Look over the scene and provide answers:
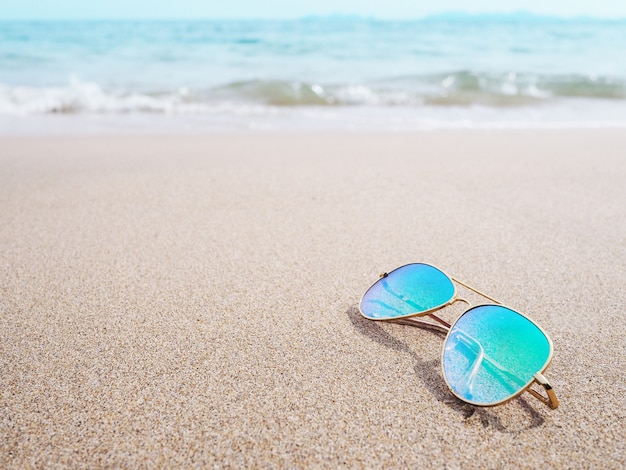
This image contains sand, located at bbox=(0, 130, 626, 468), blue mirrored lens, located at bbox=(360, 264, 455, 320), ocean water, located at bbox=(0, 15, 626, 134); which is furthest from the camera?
ocean water, located at bbox=(0, 15, 626, 134)

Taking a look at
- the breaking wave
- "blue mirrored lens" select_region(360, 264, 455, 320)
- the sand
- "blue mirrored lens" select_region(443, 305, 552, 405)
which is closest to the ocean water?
the breaking wave

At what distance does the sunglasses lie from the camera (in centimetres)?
117

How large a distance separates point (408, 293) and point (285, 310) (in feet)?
1.48

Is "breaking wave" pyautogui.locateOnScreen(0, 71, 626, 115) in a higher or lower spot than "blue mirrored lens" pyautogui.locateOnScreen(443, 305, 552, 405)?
lower

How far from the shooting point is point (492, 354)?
4.16 ft

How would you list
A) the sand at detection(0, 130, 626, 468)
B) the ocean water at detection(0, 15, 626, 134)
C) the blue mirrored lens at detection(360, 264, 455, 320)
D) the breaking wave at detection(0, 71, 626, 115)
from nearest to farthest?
the sand at detection(0, 130, 626, 468), the blue mirrored lens at detection(360, 264, 455, 320), the ocean water at detection(0, 15, 626, 134), the breaking wave at detection(0, 71, 626, 115)

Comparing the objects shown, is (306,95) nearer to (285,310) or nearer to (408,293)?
(285,310)

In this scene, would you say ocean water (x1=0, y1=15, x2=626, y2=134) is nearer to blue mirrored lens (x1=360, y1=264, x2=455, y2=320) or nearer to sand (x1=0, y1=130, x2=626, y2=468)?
sand (x1=0, y1=130, x2=626, y2=468)

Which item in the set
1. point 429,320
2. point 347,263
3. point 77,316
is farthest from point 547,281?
point 77,316

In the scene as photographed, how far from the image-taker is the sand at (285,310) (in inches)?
45.0

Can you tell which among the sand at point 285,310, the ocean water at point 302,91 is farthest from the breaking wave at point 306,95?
the sand at point 285,310

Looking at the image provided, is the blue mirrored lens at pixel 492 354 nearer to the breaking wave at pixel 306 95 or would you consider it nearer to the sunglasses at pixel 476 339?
the sunglasses at pixel 476 339

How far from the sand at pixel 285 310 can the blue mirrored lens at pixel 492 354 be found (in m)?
0.08

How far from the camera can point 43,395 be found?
126cm
